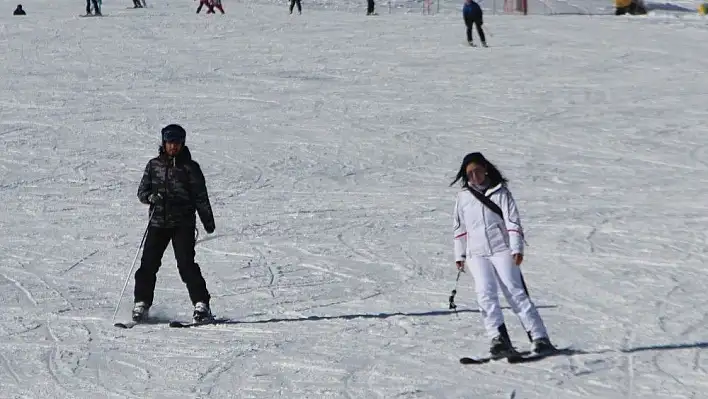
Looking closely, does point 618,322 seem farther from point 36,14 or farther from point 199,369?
point 36,14

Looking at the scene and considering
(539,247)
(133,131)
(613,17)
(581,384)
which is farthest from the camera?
(613,17)

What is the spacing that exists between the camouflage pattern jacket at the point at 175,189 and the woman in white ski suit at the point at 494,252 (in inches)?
79.0

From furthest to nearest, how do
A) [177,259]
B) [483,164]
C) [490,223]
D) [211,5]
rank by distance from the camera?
1. [211,5]
2. [177,259]
3. [490,223]
4. [483,164]

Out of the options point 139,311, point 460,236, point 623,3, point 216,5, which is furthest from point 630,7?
point 460,236

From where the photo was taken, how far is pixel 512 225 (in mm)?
7410

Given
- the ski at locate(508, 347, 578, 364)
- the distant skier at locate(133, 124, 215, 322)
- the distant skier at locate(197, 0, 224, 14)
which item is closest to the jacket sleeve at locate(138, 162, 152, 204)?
the distant skier at locate(133, 124, 215, 322)

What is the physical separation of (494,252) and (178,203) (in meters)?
2.39

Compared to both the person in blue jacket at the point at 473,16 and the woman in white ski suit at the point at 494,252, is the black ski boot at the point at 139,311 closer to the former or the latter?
the woman in white ski suit at the point at 494,252

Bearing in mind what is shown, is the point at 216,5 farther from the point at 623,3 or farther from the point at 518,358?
the point at 518,358

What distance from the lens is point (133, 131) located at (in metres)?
19.5

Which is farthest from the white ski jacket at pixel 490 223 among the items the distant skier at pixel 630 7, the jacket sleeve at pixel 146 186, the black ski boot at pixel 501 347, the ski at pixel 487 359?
the distant skier at pixel 630 7

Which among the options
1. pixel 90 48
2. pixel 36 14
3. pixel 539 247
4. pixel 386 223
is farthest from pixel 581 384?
pixel 36 14

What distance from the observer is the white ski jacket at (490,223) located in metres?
7.44

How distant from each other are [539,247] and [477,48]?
1615 centimetres
